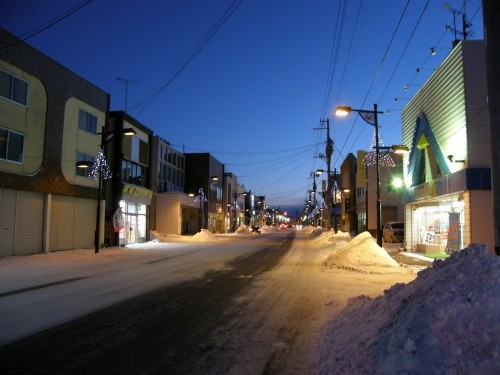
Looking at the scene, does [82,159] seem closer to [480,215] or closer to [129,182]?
[129,182]

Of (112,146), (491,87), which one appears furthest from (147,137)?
(491,87)

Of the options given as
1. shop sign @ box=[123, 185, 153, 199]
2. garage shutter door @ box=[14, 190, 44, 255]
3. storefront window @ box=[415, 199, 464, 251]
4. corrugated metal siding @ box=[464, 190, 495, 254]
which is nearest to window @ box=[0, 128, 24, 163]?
garage shutter door @ box=[14, 190, 44, 255]

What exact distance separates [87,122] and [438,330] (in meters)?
30.2

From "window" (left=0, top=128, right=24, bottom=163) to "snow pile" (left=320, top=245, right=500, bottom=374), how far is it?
69.8ft

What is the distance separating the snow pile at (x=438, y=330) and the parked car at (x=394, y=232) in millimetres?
A: 34014

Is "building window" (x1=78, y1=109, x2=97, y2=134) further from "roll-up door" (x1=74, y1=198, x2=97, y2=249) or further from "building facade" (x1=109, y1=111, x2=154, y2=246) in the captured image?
"roll-up door" (x1=74, y1=198, x2=97, y2=249)

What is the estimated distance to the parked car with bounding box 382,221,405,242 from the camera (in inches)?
1531

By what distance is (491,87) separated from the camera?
23.1ft

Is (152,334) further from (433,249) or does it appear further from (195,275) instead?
(433,249)

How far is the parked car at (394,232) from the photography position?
128 feet

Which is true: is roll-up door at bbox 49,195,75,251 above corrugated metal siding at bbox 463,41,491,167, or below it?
below

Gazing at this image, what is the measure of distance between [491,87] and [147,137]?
38767 mm

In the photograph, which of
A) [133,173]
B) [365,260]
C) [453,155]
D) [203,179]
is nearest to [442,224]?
[453,155]

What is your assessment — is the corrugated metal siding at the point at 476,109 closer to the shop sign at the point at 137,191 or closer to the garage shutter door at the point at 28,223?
the garage shutter door at the point at 28,223
